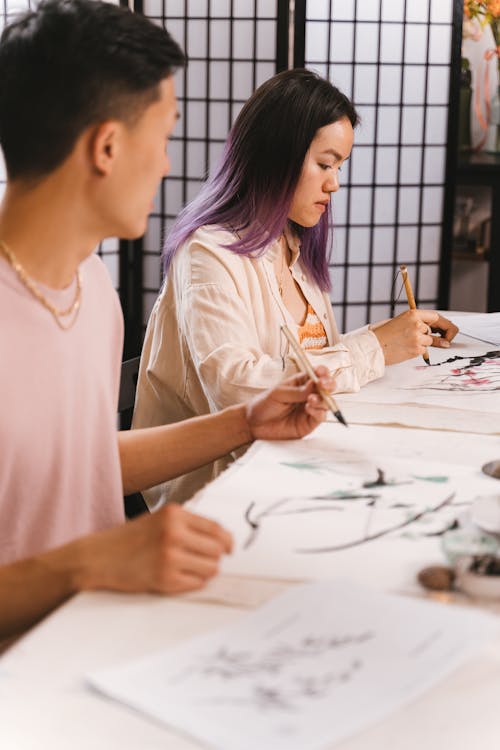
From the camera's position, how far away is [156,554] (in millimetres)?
990

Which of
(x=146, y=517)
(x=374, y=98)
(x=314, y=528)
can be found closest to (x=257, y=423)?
(x=314, y=528)

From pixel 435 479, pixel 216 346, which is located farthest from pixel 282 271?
pixel 435 479

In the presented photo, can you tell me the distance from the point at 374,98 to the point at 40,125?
339 cm

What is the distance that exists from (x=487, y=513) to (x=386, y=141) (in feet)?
11.4

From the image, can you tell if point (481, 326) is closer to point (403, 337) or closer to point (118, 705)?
point (403, 337)

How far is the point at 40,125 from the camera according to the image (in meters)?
1.20

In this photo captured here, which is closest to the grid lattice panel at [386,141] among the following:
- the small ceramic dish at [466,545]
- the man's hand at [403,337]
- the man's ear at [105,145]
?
the man's hand at [403,337]

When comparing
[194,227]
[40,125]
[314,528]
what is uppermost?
[40,125]

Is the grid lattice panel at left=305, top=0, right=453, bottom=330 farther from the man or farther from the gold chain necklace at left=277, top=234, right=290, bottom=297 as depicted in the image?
the man

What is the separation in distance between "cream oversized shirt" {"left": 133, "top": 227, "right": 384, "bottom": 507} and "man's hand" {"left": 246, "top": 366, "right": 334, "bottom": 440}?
296 millimetres

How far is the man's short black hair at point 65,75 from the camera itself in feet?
3.89

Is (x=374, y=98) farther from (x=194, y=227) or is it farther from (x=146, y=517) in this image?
(x=146, y=517)

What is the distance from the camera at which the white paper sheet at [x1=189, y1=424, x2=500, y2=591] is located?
3.56 feet

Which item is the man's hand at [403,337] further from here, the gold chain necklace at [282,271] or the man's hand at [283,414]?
the man's hand at [283,414]
